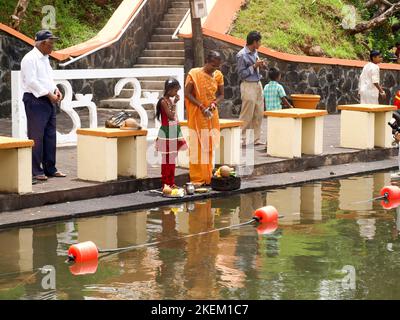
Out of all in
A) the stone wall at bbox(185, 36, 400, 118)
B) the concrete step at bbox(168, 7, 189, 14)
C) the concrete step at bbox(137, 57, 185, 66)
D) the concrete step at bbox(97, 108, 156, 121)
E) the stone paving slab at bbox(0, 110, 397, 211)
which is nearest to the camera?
the stone paving slab at bbox(0, 110, 397, 211)

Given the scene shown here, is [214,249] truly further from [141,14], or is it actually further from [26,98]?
[141,14]

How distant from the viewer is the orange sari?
13.5 m

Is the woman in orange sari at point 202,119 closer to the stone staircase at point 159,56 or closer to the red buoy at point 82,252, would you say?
the red buoy at point 82,252

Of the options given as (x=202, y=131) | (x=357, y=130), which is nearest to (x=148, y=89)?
(x=357, y=130)

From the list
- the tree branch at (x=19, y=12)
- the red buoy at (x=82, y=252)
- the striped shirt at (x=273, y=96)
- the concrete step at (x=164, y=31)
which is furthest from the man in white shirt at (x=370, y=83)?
the red buoy at (x=82, y=252)

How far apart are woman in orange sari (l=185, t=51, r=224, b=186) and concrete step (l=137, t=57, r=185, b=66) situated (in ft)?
26.3

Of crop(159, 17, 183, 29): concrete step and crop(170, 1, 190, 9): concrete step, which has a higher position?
crop(170, 1, 190, 9): concrete step

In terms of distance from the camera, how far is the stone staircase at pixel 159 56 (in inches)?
816

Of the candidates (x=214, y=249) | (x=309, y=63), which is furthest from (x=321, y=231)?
(x=309, y=63)

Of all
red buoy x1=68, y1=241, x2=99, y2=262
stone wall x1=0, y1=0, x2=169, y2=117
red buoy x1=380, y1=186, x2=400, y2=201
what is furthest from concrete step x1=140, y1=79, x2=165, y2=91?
red buoy x1=68, y1=241, x2=99, y2=262

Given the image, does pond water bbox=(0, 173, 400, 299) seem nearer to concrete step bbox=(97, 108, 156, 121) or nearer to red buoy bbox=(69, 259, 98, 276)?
red buoy bbox=(69, 259, 98, 276)

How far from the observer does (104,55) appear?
70.3ft

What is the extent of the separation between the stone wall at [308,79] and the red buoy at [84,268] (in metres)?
12.4

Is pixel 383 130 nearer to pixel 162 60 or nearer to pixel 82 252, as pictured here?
pixel 162 60
